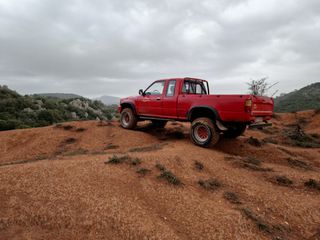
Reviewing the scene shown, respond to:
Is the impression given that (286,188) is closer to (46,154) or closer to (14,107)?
(46,154)

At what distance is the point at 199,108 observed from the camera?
25.4ft

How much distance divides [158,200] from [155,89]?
542cm

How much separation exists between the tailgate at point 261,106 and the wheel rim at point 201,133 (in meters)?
1.49

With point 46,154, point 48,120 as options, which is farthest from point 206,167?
point 48,120

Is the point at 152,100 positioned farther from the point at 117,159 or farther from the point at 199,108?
the point at 117,159

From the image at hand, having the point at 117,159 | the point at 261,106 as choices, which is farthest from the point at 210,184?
the point at 261,106

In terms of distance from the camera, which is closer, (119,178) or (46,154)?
(119,178)

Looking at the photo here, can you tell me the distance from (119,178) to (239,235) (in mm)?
2438

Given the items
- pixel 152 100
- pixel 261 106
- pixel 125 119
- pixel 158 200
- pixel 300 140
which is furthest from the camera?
pixel 300 140

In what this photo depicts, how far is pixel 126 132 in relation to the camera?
954 cm

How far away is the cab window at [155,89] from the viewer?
8.91m

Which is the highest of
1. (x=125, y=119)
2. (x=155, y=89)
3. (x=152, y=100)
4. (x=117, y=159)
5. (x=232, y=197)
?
(x=155, y=89)

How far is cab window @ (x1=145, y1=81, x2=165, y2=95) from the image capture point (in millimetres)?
8906

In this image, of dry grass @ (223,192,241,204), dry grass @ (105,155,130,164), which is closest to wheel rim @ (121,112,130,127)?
dry grass @ (105,155,130,164)
